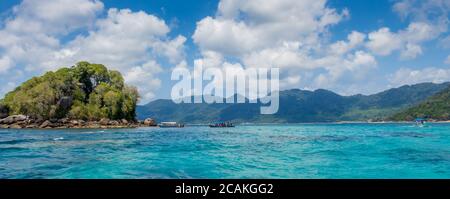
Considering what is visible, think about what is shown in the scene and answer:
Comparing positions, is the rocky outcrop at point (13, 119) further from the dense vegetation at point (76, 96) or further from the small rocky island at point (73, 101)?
the dense vegetation at point (76, 96)

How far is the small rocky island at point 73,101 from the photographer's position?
280 ft

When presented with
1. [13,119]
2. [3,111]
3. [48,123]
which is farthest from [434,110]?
[3,111]

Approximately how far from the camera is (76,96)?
96.9m

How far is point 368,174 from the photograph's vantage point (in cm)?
1509

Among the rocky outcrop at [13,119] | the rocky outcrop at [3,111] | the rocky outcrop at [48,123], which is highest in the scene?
the rocky outcrop at [3,111]

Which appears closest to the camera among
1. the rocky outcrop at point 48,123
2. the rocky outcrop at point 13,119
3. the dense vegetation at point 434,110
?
the rocky outcrop at point 48,123

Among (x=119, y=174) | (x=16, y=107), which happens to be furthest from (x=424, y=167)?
(x=16, y=107)

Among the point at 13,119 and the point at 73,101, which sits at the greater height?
the point at 73,101

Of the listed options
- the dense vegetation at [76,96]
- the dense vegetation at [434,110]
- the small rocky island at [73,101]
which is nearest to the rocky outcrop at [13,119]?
the small rocky island at [73,101]

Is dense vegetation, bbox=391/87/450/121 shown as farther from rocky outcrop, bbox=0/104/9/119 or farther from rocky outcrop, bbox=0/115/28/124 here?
rocky outcrop, bbox=0/104/9/119

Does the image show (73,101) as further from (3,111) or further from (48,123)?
(3,111)

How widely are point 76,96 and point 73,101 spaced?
2763 mm
